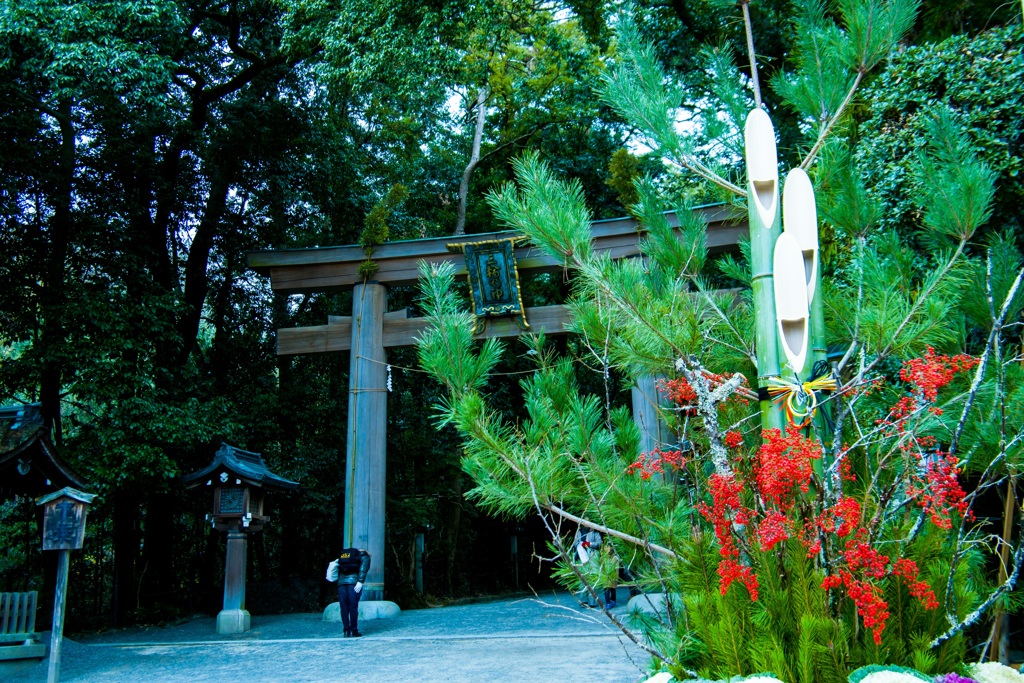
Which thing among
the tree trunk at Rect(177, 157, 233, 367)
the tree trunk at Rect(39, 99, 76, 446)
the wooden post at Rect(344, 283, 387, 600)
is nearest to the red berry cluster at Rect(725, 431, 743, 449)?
the wooden post at Rect(344, 283, 387, 600)

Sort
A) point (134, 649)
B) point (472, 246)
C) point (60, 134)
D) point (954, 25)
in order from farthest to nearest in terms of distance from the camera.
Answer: point (60, 134) < point (472, 246) < point (134, 649) < point (954, 25)

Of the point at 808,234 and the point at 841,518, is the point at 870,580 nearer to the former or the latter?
the point at 841,518

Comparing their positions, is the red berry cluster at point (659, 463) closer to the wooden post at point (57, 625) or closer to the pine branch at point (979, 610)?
the pine branch at point (979, 610)

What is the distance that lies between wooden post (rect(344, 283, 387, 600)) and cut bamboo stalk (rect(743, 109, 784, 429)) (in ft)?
23.1

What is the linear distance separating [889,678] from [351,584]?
6.55 m

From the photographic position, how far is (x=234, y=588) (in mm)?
9625

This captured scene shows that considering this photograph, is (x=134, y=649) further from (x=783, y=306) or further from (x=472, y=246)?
(x=783, y=306)

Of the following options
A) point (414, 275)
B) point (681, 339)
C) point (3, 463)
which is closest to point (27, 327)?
point (3, 463)

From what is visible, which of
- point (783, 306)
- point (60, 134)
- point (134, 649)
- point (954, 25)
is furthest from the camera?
point (60, 134)

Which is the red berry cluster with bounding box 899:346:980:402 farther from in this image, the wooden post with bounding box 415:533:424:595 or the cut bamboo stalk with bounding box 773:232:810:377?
the wooden post with bounding box 415:533:424:595

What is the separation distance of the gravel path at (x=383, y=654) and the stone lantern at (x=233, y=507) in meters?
0.43

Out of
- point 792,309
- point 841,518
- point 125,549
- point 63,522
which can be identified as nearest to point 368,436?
point 63,522

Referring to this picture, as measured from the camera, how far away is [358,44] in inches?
412

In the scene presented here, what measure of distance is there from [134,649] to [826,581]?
25.3 feet
